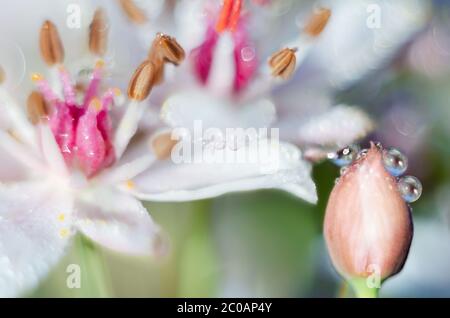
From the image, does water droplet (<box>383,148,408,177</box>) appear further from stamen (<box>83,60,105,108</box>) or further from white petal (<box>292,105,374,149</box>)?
stamen (<box>83,60,105,108</box>)

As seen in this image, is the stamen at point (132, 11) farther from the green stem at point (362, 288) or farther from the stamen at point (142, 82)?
the green stem at point (362, 288)

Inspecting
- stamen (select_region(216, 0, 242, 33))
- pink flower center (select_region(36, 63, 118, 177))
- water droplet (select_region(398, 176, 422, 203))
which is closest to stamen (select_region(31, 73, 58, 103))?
pink flower center (select_region(36, 63, 118, 177))

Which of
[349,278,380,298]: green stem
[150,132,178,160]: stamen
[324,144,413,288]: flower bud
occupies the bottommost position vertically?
[349,278,380,298]: green stem

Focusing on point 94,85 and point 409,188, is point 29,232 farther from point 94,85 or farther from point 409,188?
point 409,188

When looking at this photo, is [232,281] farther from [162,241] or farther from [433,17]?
[433,17]

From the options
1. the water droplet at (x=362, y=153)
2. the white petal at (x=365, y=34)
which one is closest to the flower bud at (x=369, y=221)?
the water droplet at (x=362, y=153)

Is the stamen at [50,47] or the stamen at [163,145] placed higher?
the stamen at [50,47]
